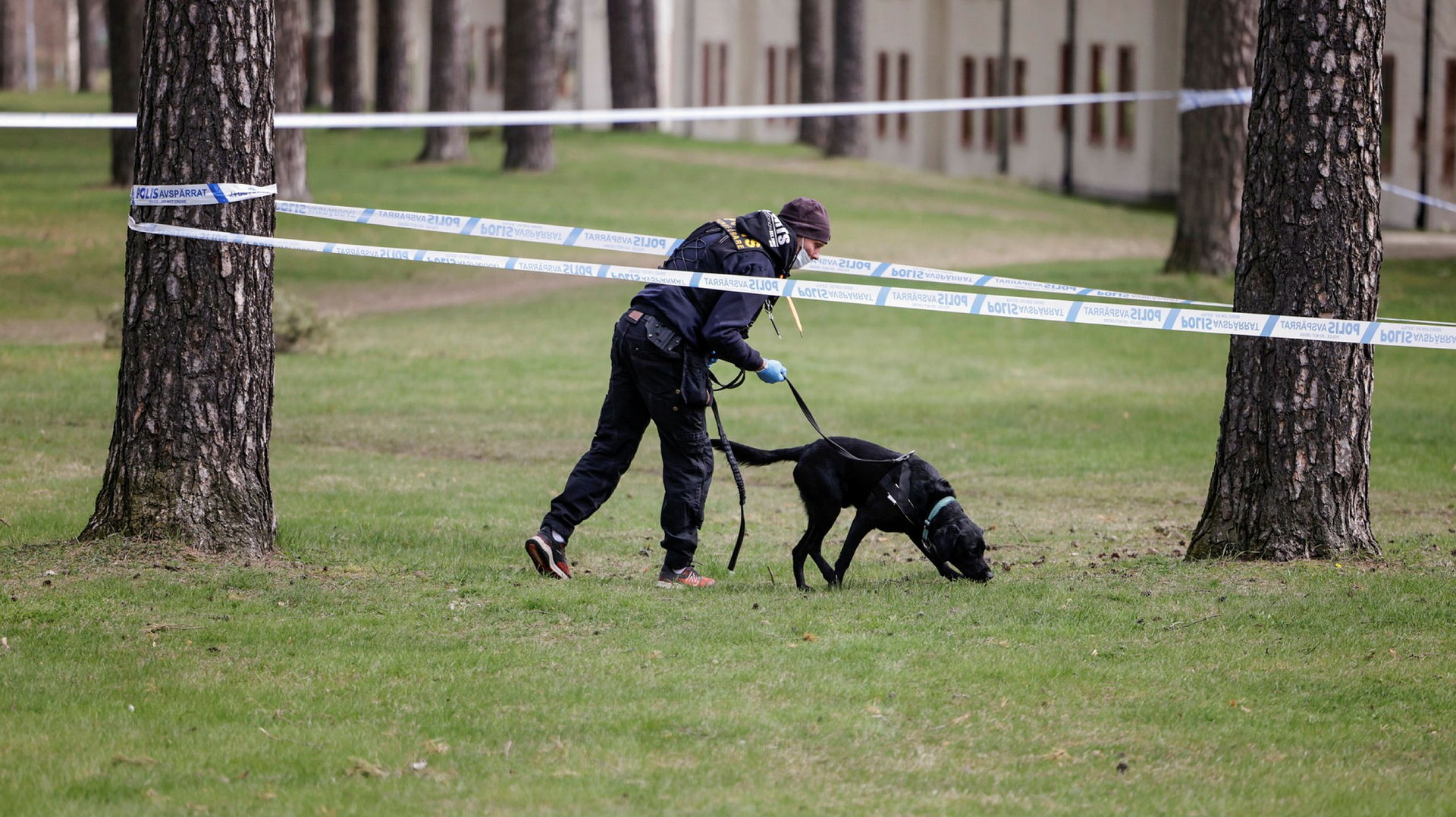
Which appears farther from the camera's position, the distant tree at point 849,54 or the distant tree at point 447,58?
the distant tree at point 849,54

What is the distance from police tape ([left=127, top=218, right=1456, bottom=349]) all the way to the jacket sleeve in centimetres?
6

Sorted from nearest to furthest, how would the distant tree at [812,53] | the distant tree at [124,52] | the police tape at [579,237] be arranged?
the police tape at [579,237]
the distant tree at [124,52]
the distant tree at [812,53]

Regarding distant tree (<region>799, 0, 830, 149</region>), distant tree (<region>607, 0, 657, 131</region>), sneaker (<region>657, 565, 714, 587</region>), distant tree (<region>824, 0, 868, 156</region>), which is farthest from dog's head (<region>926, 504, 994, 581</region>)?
distant tree (<region>607, 0, 657, 131</region>)

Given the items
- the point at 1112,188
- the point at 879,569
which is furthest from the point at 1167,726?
the point at 1112,188

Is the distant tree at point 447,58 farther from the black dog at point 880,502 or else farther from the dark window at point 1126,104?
the black dog at point 880,502

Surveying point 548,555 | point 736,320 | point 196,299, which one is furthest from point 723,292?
point 196,299

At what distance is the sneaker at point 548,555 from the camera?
6.84m

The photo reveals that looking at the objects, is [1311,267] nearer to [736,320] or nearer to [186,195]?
[736,320]

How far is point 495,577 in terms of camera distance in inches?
269

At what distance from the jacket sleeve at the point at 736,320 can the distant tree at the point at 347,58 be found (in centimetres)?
3377

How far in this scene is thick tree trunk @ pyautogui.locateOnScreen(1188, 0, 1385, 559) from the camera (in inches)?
267

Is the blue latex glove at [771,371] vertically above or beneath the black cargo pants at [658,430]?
above

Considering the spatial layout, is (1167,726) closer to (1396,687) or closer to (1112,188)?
(1396,687)

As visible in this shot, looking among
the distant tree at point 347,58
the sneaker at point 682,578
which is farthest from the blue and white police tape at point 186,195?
the distant tree at point 347,58
